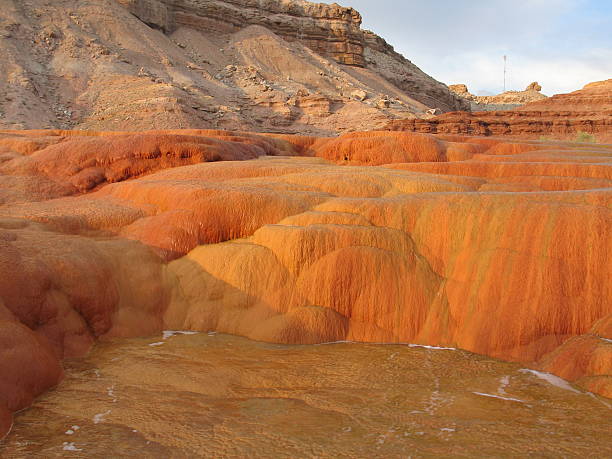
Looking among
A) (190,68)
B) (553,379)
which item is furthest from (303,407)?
(190,68)

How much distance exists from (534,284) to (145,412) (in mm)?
4211

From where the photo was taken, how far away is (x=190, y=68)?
38.8 m

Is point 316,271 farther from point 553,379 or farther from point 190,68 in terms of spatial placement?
point 190,68

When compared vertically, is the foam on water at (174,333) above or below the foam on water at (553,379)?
above

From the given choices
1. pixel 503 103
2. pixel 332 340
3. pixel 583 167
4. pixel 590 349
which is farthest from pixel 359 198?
pixel 503 103

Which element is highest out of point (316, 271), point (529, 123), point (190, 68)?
point (190, 68)

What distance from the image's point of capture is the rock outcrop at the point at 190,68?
2947 centimetres

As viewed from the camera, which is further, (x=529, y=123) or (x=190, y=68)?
(x=190, y=68)

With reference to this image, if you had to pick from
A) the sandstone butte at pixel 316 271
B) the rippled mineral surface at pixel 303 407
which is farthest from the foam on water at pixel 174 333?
the rippled mineral surface at pixel 303 407

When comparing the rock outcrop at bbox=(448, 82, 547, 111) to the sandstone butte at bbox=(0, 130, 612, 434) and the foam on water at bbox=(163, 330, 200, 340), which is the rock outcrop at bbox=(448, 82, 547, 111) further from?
the foam on water at bbox=(163, 330, 200, 340)

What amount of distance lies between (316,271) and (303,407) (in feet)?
7.58

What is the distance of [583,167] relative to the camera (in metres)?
9.97

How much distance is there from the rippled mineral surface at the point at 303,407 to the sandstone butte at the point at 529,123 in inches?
1066

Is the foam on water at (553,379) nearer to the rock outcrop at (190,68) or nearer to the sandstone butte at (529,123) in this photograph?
the rock outcrop at (190,68)
